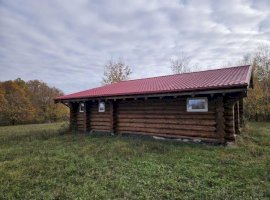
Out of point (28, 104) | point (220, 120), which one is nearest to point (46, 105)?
point (28, 104)

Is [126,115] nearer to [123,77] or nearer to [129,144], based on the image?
[129,144]

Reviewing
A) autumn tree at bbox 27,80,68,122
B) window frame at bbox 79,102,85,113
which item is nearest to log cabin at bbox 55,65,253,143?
window frame at bbox 79,102,85,113

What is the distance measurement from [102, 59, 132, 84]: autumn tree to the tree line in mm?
10560

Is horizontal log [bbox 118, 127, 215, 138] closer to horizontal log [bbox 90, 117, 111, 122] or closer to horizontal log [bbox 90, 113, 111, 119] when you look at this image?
horizontal log [bbox 90, 117, 111, 122]

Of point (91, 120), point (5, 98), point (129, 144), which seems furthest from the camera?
point (5, 98)

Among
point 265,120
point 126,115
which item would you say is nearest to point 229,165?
point 126,115

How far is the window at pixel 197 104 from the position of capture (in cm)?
993

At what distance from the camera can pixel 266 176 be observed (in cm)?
566

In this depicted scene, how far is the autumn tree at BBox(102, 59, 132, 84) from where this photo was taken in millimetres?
40328

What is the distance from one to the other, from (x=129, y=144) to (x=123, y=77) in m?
31.4

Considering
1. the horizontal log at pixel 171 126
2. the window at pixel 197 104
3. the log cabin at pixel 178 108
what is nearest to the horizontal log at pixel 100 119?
the log cabin at pixel 178 108

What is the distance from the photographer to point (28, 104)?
37.0m

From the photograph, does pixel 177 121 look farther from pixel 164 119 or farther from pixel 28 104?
pixel 28 104

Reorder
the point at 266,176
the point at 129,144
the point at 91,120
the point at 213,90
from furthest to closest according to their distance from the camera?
the point at 91,120 → the point at 129,144 → the point at 213,90 → the point at 266,176
